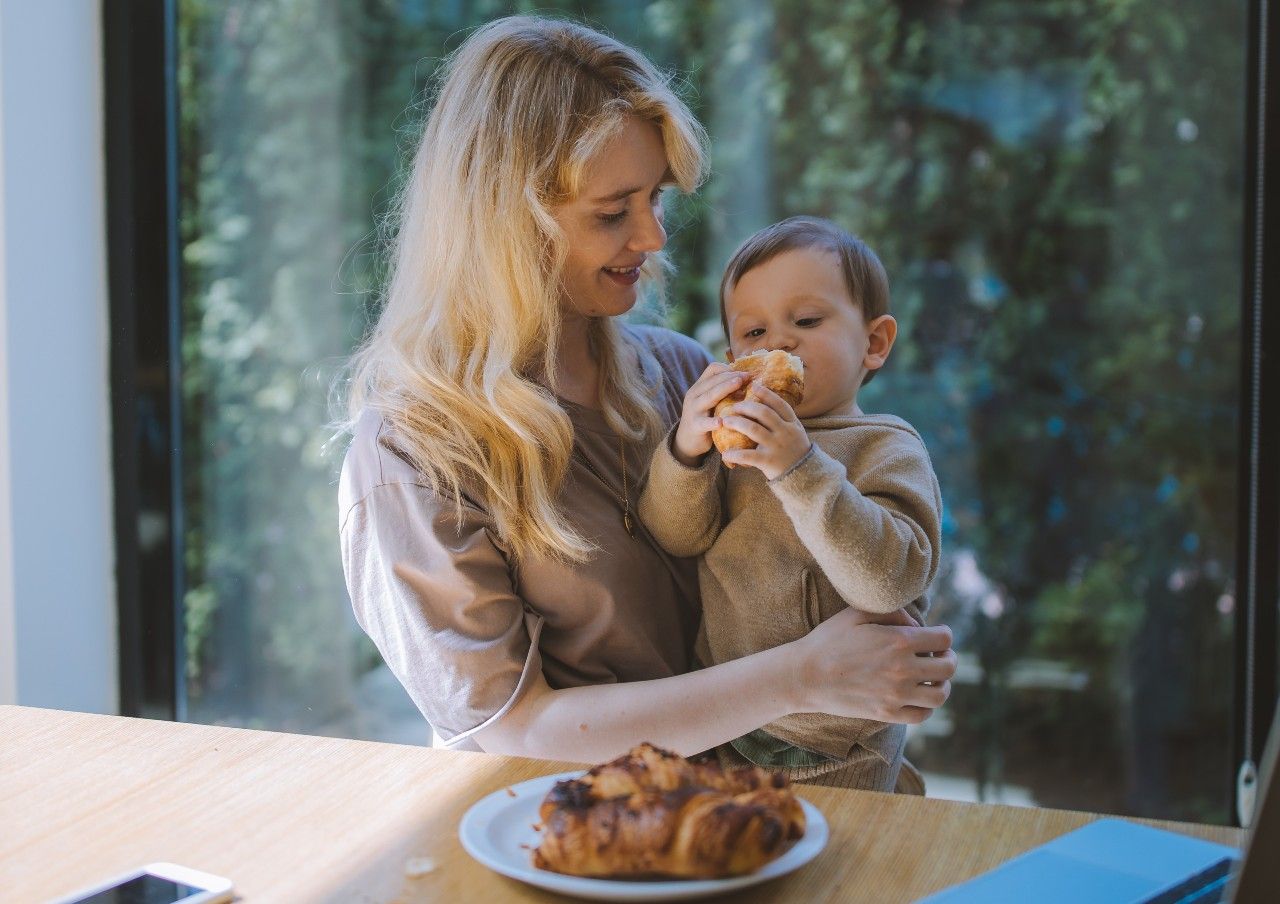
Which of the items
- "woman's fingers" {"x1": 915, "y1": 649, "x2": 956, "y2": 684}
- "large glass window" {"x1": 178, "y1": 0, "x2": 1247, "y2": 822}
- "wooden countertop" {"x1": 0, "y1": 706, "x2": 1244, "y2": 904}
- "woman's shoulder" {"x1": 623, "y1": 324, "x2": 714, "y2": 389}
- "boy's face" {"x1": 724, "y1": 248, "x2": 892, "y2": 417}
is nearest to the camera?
"wooden countertop" {"x1": 0, "y1": 706, "x2": 1244, "y2": 904}

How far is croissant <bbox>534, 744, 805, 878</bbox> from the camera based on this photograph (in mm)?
828

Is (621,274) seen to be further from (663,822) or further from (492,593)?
(663,822)

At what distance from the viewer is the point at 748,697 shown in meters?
1.45

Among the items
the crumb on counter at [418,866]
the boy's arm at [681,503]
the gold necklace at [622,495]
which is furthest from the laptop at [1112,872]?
the gold necklace at [622,495]

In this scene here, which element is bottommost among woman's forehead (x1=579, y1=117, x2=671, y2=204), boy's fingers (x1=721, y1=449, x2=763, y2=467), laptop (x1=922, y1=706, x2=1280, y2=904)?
laptop (x1=922, y1=706, x2=1280, y2=904)

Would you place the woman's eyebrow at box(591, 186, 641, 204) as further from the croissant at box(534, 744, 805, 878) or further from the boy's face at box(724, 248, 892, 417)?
the croissant at box(534, 744, 805, 878)

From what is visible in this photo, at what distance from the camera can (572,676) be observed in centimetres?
161

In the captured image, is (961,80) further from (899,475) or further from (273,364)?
(273,364)

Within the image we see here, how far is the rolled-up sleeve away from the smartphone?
58 centimetres

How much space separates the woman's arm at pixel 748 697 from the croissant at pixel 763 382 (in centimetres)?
24

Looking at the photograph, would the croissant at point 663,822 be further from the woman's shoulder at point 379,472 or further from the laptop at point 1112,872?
the woman's shoulder at point 379,472

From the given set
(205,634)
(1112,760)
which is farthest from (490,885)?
(205,634)

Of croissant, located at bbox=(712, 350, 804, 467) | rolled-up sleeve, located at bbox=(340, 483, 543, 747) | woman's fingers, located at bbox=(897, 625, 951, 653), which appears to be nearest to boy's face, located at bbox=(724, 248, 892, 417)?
croissant, located at bbox=(712, 350, 804, 467)

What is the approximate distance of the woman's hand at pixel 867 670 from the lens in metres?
1.42
